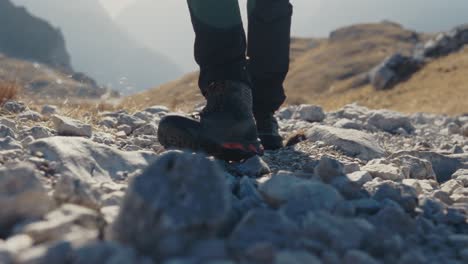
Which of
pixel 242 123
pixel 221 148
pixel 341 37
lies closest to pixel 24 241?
pixel 221 148

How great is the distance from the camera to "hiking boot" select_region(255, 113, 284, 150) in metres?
3.50

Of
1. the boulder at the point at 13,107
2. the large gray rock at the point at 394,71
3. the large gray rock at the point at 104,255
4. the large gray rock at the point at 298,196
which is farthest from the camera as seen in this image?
the large gray rock at the point at 394,71

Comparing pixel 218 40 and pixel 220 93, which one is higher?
pixel 218 40

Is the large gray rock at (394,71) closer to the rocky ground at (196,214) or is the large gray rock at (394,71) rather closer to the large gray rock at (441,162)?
the large gray rock at (441,162)

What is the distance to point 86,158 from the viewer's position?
6.70 feet

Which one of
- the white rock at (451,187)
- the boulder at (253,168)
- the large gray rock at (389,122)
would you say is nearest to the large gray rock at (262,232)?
the boulder at (253,168)

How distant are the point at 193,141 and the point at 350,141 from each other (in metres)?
1.43

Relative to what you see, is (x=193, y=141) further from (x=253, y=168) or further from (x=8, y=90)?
(x=8, y=90)

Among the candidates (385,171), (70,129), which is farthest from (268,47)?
(70,129)

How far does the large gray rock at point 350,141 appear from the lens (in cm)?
350

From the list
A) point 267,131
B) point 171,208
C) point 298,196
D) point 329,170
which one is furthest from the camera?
point 267,131

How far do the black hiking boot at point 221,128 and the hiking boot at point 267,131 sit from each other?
2.18 ft

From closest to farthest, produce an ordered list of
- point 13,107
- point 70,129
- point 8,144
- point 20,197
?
point 20,197
point 8,144
point 70,129
point 13,107

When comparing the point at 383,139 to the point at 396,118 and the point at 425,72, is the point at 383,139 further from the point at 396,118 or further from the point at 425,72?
the point at 425,72
